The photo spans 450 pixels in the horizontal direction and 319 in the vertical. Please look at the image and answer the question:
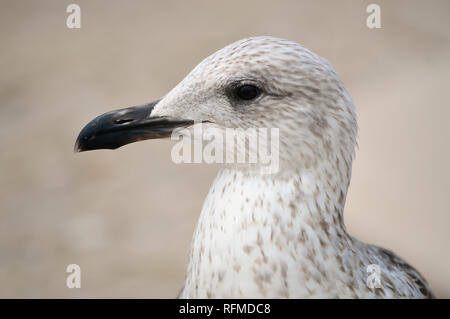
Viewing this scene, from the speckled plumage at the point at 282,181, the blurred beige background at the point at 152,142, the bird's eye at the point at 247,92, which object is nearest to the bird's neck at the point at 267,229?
the speckled plumage at the point at 282,181

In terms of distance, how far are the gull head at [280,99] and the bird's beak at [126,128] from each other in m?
0.07

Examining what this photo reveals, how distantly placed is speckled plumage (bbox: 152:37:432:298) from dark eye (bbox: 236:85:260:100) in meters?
0.02

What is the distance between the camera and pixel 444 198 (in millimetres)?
2961

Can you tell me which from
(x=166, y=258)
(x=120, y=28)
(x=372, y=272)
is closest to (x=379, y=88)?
(x=166, y=258)

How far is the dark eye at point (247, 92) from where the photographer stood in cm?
131

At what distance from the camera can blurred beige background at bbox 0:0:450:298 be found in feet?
9.96

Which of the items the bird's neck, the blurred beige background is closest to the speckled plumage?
the bird's neck

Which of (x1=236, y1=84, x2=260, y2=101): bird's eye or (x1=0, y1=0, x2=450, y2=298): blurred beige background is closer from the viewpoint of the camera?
(x1=236, y1=84, x2=260, y2=101): bird's eye

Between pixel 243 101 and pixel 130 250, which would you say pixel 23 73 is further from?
pixel 243 101

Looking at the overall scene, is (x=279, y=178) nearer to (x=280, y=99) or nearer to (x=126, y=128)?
(x=280, y=99)

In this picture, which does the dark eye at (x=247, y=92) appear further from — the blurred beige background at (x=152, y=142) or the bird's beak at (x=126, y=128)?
the blurred beige background at (x=152, y=142)

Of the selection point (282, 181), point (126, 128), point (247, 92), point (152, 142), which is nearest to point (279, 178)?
point (282, 181)

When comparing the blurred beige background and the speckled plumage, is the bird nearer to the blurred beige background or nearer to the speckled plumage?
the speckled plumage
